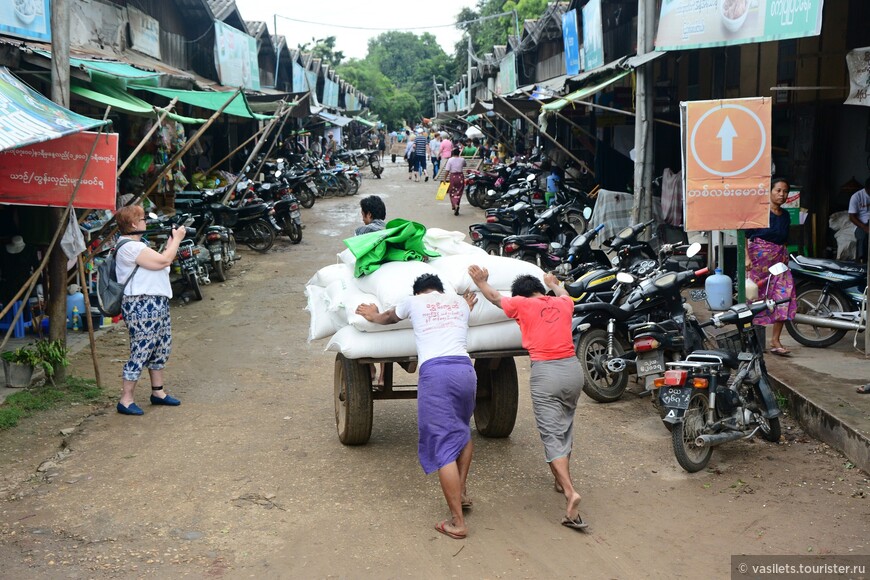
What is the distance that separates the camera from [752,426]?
19.3 feet

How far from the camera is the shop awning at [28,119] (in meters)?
5.88

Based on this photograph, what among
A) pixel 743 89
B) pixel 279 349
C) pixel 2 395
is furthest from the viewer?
pixel 743 89

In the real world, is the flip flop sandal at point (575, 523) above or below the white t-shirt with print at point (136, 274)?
below

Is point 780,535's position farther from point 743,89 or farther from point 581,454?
point 743,89

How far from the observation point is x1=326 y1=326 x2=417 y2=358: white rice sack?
5266 mm

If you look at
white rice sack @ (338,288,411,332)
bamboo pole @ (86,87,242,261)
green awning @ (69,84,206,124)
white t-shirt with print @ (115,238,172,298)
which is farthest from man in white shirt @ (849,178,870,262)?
green awning @ (69,84,206,124)

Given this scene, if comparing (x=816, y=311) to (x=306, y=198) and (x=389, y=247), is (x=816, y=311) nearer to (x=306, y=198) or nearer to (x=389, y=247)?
(x=389, y=247)

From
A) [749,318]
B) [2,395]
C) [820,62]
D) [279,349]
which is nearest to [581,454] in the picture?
[749,318]

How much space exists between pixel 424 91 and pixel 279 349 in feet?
254

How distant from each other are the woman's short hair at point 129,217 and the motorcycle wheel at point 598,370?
3.74m

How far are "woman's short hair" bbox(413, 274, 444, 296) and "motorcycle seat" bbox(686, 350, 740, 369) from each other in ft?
6.61

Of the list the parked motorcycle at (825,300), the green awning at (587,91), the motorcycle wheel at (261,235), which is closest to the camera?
the parked motorcycle at (825,300)

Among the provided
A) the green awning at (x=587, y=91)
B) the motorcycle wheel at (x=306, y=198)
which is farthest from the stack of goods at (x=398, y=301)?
the motorcycle wheel at (x=306, y=198)

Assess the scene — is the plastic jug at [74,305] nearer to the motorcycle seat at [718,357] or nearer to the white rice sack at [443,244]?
the white rice sack at [443,244]
